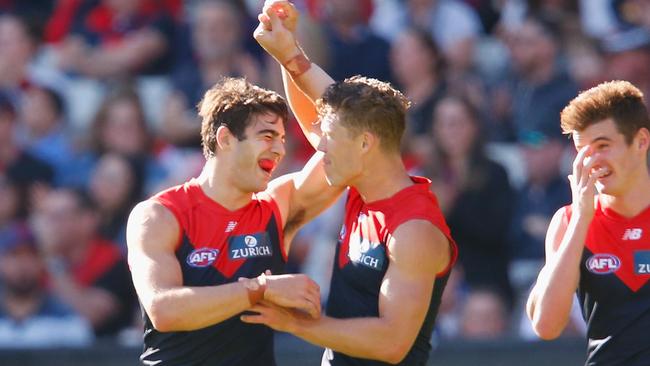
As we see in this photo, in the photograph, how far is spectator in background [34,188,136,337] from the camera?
983 centimetres

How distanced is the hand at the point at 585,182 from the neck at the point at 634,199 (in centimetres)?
20

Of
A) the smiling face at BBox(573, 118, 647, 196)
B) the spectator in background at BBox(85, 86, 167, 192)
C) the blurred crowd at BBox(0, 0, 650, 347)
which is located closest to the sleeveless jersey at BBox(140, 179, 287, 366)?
the smiling face at BBox(573, 118, 647, 196)

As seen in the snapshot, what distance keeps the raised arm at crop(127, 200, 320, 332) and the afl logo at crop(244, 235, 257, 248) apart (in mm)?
360

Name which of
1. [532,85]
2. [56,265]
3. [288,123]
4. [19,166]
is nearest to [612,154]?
[288,123]

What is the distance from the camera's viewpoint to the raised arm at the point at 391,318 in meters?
5.60

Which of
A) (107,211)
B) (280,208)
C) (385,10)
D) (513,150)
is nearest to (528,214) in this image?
(513,150)

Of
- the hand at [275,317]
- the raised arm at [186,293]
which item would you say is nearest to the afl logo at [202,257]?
the raised arm at [186,293]

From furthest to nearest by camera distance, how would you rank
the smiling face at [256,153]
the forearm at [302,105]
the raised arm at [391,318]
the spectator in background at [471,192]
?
the spectator in background at [471,192] → the forearm at [302,105] → the smiling face at [256,153] → the raised arm at [391,318]

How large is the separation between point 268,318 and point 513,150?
4.85m

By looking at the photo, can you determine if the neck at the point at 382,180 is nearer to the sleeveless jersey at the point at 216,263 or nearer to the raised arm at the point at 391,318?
the raised arm at the point at 391,318

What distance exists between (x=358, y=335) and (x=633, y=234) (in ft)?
4.14

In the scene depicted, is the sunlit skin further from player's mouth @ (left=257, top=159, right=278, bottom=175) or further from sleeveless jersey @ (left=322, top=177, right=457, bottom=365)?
sleeveless jersey @ (left=322, top=177, right=457, bottom=365)

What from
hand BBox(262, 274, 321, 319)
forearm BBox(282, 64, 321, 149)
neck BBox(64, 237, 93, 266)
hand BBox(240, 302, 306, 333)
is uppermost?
neck BBox(64, 237, 93, 266)

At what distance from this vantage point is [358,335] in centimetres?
559
